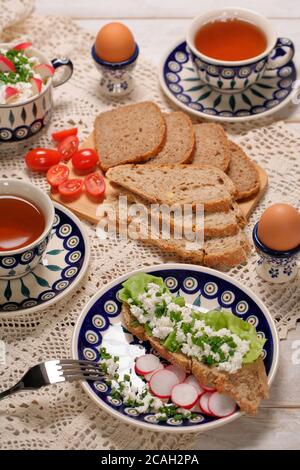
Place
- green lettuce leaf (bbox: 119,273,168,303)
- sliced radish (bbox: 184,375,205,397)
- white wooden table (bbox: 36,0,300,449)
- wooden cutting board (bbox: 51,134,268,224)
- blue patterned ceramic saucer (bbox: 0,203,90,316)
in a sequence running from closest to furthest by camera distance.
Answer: sliced radish (bbox: 184,375,205,397) → green lettuce leaf (bbox: 119,273,168,303) → blue patterned ceramic saucer (bbox: 0,203,90,316) → wooden cutting board (bbox: 51,134,268,224) → white wooden table (bbox: 36,0,300,449)

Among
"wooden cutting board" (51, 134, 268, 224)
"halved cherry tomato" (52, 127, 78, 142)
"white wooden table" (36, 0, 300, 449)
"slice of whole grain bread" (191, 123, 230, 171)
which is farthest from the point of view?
"white wooden table" (36, 0, 300, 449)

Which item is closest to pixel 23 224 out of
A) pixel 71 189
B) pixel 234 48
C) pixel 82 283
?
pixel 82 283

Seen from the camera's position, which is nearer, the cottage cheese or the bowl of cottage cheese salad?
the cottage cheese

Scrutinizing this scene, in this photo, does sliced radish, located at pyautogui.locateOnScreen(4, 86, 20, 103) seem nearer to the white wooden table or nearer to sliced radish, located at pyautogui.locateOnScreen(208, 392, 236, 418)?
the white wooden table

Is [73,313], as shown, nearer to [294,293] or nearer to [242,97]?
[294,293]

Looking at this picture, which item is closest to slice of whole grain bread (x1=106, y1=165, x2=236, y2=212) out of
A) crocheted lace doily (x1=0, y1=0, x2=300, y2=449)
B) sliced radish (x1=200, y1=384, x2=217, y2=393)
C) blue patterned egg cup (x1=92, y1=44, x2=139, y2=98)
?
crocheted lace doily (x1=0, y1=0, x2=300, y2=449)

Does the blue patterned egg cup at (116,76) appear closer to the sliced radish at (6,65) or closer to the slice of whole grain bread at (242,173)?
the sliced radish at (6,65)

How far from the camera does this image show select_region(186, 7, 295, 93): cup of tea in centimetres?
441

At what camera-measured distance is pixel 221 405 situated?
123 inches

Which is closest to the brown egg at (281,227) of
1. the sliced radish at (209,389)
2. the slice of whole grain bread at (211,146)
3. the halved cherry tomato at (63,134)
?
the slice of whole grain bread at (211,146)

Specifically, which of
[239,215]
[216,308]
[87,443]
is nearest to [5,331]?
[87,443]

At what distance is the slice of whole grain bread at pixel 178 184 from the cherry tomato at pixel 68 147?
314 millimetres

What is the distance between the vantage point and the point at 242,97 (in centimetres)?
457

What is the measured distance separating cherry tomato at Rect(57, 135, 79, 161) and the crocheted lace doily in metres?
0.16
